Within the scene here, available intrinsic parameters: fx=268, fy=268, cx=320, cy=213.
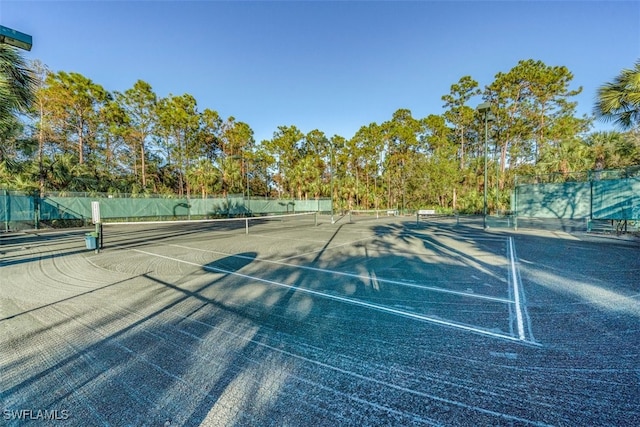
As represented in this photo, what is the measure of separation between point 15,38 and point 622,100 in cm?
1826

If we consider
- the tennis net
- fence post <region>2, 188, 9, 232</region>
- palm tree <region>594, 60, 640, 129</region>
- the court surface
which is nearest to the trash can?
the court surface

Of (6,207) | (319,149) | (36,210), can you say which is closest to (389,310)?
(6,207)

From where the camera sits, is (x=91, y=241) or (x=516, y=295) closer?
(x=516, y=295)

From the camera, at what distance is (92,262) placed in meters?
7.82

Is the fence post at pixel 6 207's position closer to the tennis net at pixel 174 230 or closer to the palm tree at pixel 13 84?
the tennis net at pixel 174 230

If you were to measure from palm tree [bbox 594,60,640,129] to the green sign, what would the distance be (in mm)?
17617

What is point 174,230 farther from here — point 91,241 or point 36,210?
point 36,210

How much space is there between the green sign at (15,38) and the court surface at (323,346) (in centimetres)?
535

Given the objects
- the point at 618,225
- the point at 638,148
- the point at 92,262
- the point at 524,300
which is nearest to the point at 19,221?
the point at 92,262

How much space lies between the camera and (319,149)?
54406 millimetres

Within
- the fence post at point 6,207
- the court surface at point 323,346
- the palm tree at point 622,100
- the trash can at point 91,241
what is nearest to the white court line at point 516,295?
the court surface at point 323,346

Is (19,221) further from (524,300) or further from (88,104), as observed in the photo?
(524,300)

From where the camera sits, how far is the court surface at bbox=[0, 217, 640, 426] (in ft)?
7.09

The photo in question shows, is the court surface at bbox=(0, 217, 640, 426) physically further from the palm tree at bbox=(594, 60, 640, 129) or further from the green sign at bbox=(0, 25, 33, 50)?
the palm tree at bbox=(594, 60, 640, 129)
